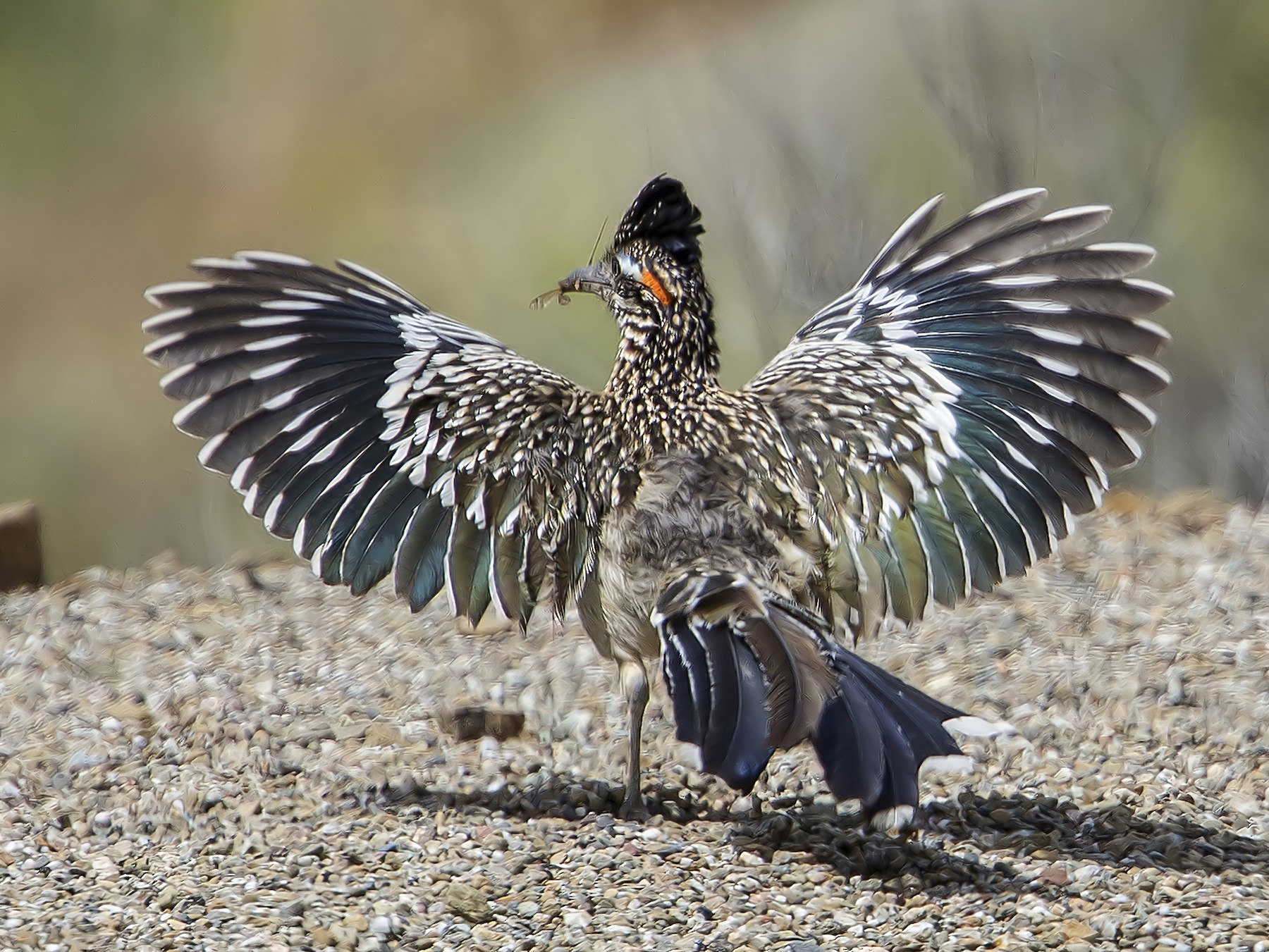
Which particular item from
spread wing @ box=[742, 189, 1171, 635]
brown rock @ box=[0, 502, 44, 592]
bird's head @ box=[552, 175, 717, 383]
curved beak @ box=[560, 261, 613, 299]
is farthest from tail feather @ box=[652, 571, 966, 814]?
brown rock @ box=[0, 502, 44, 592]

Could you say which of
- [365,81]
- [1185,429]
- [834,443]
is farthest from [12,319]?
[834,443]

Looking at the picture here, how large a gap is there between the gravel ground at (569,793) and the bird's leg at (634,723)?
96mm

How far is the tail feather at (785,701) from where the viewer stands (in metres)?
3.42

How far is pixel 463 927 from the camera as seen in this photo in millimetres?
3529

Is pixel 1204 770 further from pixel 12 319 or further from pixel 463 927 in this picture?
pixel 12 319

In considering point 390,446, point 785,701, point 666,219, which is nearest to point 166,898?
point 390,446

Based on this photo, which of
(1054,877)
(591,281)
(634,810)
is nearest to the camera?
(1054,877)

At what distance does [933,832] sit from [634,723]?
33.9 inches

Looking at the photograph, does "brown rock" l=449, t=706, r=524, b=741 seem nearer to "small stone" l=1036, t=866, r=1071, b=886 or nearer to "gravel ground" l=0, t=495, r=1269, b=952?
"gravel ground" l=0, t=495, r=1269, b=952

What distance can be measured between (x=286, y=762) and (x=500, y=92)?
45.2 feet

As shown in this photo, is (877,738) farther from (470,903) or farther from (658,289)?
(658,289)

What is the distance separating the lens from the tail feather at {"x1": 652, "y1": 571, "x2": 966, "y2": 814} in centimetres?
342

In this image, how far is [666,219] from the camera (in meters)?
4.54

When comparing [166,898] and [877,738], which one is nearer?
[877,738]
